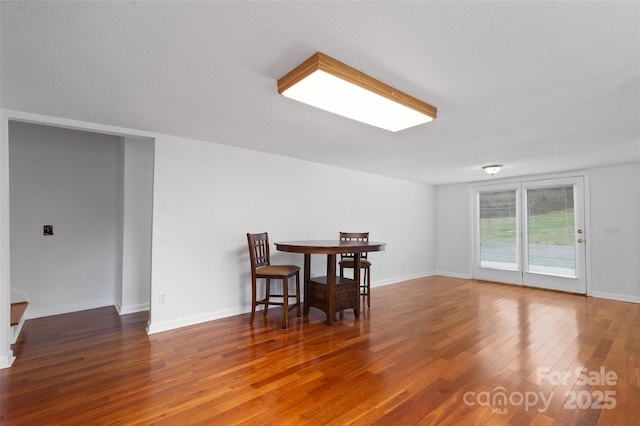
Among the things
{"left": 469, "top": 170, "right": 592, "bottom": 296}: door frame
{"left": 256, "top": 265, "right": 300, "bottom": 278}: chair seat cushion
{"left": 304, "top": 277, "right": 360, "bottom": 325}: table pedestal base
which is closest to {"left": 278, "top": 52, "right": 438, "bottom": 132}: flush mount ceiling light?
{"left": 256, "top": 265, "right": 300, "bottom": 278}: chair seat cushion

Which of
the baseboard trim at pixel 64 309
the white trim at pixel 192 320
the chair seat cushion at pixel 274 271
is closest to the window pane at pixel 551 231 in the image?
the chair seat cushion at pixel 274 271

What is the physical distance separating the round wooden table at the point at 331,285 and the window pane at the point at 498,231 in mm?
3749

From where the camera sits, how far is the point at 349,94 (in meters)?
1.96

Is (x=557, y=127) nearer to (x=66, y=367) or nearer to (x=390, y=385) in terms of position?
(x=390, y=385)

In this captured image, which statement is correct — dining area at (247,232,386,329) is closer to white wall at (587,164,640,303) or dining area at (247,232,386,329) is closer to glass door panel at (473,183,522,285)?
glass door panel at (473,183,522,285)

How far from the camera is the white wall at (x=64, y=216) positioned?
11.5ft

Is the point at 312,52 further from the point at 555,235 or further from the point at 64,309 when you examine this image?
the point at 555,235

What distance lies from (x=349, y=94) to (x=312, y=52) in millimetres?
420

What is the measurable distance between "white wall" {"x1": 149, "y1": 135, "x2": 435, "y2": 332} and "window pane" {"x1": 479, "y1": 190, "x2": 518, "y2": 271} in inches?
121

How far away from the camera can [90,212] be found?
3.96 metres

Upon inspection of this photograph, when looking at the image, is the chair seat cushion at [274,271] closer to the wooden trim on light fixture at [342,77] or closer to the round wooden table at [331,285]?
the round wooden table at [331,285]

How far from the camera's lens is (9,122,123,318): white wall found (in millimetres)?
3520

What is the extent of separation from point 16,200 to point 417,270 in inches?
263

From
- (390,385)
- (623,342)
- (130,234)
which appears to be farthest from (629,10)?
(130,234)
